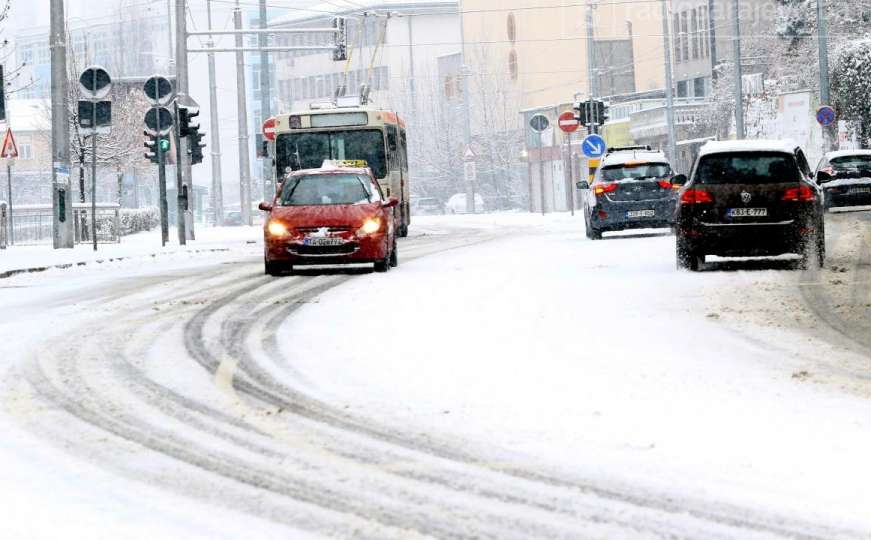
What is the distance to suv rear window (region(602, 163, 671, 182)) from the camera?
31.6 m

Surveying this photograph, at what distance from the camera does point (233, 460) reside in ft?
24.6

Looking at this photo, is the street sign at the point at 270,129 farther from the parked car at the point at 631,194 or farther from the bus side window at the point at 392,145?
the parked car at the point at 631,194

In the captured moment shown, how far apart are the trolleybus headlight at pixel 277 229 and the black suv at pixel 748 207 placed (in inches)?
199

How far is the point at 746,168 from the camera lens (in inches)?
815

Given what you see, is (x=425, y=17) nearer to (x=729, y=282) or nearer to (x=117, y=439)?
(x=729, y=282)

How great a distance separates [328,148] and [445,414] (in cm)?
2564

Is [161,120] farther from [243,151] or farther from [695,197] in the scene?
[243,151]

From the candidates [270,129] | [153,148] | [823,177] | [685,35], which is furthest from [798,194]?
[685,35]

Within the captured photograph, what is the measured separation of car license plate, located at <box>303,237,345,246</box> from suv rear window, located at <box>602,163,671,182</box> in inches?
402

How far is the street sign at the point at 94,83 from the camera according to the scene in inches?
1232

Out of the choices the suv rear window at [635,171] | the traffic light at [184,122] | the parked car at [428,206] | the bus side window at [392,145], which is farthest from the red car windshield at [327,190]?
the parked car at [428,206]

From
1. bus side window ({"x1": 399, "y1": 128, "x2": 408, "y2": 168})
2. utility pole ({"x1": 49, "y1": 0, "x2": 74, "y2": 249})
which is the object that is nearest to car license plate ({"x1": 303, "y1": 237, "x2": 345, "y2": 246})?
utility pole ({"x1": 49, "y1": 0, "x2": 74, "y2": 249})

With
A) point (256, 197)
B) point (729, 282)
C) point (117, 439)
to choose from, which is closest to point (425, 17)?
point (256, 197)

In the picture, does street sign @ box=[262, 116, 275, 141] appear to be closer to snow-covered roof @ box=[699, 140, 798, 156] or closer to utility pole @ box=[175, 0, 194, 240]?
utility pole @ box=[175, 0, 194, 240]
